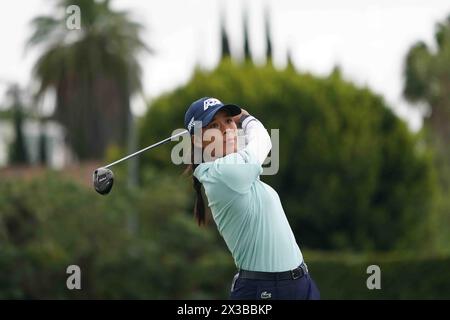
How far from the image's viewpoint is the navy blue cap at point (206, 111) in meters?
6.42

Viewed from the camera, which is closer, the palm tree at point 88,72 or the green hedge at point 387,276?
the green hedge at point 387,276

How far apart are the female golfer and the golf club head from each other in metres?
0.53

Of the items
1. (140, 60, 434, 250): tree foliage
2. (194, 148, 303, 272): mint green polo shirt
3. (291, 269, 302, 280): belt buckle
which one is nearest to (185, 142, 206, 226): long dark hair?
(194, 148, 303, 272): mint green polo shirt

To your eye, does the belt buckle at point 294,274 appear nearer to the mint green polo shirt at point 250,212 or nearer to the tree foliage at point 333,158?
the mint green polo shirt at point 250,212

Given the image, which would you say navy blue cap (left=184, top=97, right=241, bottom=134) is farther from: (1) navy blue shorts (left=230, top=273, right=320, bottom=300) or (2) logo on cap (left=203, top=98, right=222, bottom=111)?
(1) navy blue shorts (left=230, top=273, right=320, bottom=300)

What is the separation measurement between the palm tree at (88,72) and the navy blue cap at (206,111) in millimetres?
52125

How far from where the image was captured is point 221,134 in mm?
6469

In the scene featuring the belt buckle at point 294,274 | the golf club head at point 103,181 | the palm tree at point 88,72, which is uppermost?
the palm tree at point 88,72

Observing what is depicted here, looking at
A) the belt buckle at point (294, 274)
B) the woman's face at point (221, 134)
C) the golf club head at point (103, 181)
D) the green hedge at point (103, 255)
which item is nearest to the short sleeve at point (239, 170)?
the woman's face at point (221, 134)

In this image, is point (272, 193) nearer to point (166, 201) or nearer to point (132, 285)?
point (132, 285)

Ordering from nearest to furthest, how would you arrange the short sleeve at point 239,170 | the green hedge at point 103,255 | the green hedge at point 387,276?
the short sleeve at point 239,170 → the green hedge at point 387,276 → the green hedge at point 103,255

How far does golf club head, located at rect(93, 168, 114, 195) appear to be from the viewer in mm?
6746

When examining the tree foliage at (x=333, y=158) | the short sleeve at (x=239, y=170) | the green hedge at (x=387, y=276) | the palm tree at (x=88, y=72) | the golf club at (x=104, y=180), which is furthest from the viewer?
the palm tree at (x=88, y=72)

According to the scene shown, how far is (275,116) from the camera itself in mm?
42875
